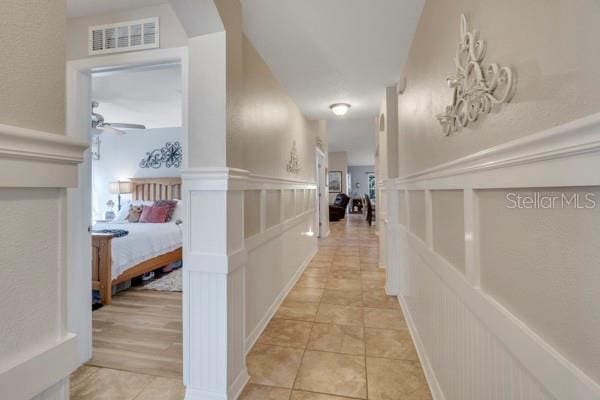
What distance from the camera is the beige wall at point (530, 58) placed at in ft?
1.76

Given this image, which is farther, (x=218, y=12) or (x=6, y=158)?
(x=218, y=12)

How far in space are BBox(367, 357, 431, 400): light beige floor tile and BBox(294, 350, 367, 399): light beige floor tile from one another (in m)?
0.06

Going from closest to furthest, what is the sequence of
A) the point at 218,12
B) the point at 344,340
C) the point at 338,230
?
1. the point at 218,12
2. the point at 344,340
3. the point at 338,230

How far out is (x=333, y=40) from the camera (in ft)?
7.03

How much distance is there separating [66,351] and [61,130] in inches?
19.2

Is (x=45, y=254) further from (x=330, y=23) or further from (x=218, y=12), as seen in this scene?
(x=330, y=23)

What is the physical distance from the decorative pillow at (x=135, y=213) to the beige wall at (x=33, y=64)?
4604mm

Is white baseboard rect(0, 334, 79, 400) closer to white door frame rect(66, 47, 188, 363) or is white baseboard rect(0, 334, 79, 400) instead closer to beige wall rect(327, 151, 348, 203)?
white door frame rect(66, 47, 188, 363)

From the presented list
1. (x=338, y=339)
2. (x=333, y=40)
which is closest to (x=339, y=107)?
(x=333, y=40)

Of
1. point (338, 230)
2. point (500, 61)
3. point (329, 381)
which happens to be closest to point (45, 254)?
point (500, 61)

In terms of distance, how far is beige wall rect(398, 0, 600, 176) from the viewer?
1.76ft

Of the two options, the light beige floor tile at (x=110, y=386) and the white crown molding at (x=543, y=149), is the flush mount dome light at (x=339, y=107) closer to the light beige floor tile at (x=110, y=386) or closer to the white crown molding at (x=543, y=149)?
the white crown molding at (x=543, y=149)

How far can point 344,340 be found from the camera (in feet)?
7.07

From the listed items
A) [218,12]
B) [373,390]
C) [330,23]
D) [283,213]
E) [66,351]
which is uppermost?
[330,23]
